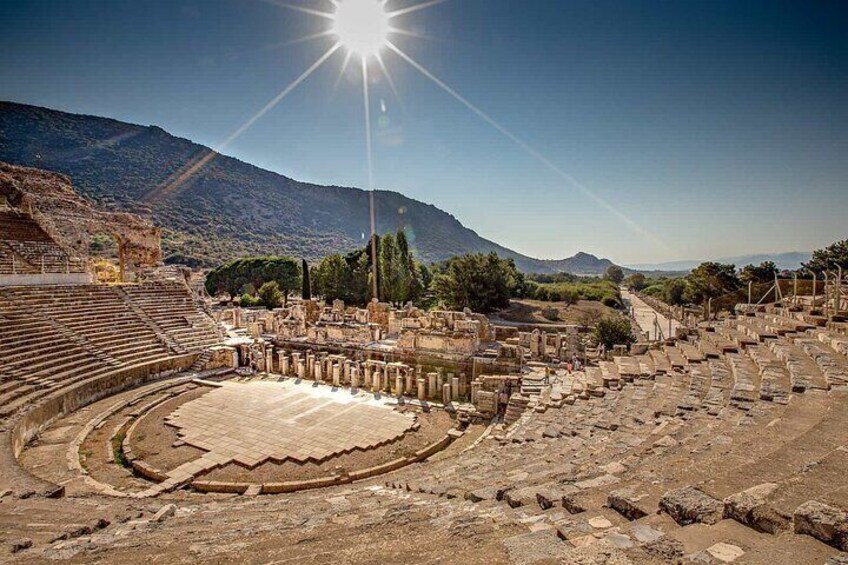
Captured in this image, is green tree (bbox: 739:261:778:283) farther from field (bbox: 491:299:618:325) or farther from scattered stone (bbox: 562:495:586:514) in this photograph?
scattered stone (bbox: 562:495:586:514)

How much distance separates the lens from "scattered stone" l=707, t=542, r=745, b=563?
2.50 m

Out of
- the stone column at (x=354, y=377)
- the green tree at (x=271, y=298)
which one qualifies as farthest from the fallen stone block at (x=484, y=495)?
the green tree at (x=271, y=298)

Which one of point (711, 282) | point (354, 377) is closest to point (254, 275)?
point (354, 377)

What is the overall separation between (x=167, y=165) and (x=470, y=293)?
11399 centimetres

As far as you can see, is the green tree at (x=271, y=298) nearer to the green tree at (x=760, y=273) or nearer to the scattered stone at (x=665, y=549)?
the scattered stone at (x=665, y=549)

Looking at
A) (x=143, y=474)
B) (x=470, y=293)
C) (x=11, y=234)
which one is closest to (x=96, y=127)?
(x=11, y=234)

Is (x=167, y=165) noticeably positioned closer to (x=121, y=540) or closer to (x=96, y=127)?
(x=96, y=127)

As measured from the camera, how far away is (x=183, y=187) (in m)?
112

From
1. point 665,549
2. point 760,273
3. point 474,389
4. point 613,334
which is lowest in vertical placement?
point 474,389

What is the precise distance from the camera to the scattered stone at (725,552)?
98.4 inches

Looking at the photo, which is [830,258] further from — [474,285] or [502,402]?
[502,402]

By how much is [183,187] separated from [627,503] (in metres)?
131

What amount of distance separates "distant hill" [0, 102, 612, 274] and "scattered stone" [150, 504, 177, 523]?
200ft

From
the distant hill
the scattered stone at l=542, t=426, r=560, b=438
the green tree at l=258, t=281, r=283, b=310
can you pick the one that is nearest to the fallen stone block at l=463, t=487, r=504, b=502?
the scattered stone at l=542, t=426, r=560, b=438
